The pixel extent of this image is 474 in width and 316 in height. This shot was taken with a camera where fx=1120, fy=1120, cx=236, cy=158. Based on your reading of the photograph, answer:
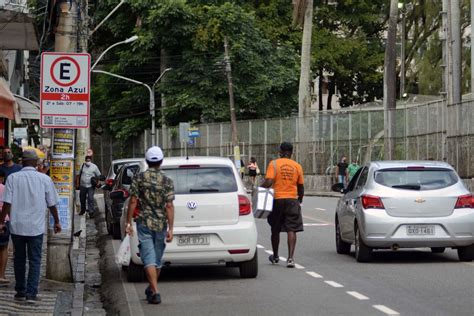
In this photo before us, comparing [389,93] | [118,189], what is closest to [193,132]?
[389,93]

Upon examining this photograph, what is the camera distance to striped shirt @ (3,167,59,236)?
12.5m

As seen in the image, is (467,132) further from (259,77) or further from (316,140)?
(259,77)

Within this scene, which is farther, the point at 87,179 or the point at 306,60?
the point at 306,60

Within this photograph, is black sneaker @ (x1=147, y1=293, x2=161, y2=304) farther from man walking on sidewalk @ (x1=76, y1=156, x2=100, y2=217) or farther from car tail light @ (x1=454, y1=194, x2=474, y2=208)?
man walking on sidewalk @ (x1=76, y1=156, x2=100, y2=217)

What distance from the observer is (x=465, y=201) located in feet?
56.5

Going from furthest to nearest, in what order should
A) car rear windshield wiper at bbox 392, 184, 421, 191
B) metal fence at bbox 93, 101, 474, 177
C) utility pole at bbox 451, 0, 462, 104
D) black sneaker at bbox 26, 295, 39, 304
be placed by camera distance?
1. metal fence at bbox 93, 101, 474, 177
2. utility pole at bbox 451, 0, 462, 104
3. car rear windshield wiper at bbox 392, 184, 421, 191
4. black sneaker at bbox 26, 295, 39, 304

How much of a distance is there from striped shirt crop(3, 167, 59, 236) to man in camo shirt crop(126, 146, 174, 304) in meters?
1.00

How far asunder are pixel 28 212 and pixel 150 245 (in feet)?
4.64

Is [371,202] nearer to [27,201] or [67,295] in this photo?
[67,295]

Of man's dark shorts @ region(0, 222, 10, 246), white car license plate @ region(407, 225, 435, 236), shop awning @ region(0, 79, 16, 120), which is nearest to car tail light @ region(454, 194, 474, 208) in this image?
white car license plate @ region(407, 225, 435, 236)

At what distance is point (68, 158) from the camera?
49.0 ft

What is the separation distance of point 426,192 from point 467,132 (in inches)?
876

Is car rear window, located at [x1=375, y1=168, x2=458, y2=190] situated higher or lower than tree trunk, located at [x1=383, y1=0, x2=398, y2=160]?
lower

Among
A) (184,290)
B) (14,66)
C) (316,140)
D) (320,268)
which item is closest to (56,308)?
(184,290)
